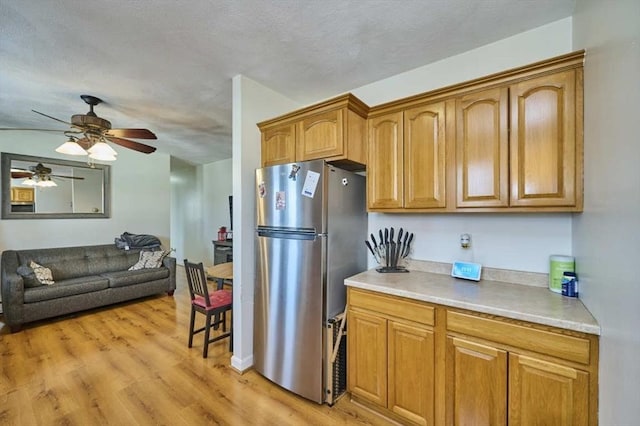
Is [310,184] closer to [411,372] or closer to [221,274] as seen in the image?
[411,372]

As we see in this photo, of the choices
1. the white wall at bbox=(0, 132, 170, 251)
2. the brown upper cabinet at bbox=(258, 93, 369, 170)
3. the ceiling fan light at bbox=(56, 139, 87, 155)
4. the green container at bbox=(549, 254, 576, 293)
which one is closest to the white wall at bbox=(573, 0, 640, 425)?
the green container at bbox=(549, 254, 576, 293)

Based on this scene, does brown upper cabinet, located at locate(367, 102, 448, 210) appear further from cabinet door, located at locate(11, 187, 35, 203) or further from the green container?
cabinet door, located at locate(11, 187, 35, 203)

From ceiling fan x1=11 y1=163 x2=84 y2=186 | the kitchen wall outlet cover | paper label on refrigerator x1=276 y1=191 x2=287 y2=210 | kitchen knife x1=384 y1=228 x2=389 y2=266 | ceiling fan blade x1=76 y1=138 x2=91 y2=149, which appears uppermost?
ceiling fan blade x1=76 y1=138 x2=91 y2=149

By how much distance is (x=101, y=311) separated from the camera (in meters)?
3.79

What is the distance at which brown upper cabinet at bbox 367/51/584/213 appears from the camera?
58.0 inches

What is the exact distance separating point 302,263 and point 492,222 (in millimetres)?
1397

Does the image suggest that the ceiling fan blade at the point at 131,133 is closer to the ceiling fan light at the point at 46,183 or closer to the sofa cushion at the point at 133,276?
the ceiling fan light at the point at 46,183

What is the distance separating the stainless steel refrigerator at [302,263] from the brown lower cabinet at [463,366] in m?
0.23

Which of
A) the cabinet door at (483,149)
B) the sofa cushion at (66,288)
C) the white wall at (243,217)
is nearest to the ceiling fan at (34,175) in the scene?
the sofa cushion at (66,288)

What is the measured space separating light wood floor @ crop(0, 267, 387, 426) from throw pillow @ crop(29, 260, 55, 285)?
56cm

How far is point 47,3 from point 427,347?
9.79 ft

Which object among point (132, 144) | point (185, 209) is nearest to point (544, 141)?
point (132, 144)

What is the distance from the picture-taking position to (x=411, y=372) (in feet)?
5.37

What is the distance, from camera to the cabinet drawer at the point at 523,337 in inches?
46.6
